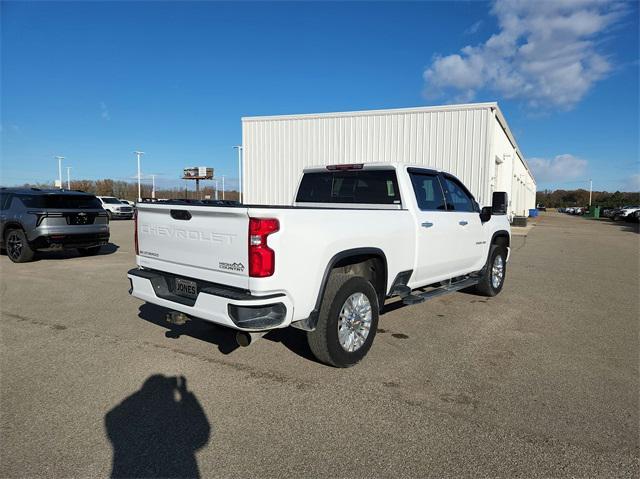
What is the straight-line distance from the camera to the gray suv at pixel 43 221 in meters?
9.77

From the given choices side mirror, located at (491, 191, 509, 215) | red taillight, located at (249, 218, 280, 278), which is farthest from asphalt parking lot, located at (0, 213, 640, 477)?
side mirror, located at (491, 191, 509, 215)

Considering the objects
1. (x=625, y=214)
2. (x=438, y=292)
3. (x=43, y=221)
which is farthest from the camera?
(x=625, y=214)

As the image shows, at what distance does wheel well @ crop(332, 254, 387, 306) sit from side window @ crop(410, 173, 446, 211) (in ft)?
3.45

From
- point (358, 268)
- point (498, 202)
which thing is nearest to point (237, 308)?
point (358, 268)

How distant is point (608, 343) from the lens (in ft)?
16.3

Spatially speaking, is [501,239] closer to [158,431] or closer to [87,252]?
[158,431]

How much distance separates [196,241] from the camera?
3795 mm

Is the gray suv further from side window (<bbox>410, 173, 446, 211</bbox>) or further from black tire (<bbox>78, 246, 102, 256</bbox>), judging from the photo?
side window (<bbox>410, 173, 446, 211</bbox>)

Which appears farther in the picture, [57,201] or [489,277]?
[57,201]

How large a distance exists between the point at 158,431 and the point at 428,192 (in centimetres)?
398

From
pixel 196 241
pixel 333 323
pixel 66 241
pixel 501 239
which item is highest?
pixel 196 241

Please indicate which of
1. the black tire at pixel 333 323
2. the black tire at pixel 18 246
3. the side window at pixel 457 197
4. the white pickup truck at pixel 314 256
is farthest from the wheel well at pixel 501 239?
the black tire at pixel 18 246

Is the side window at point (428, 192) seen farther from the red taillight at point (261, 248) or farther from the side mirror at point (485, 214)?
the red taillight at point (261, 248)

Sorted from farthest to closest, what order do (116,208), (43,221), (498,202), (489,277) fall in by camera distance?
(116,208) → (43,221) → (489,277) → (498,202)
